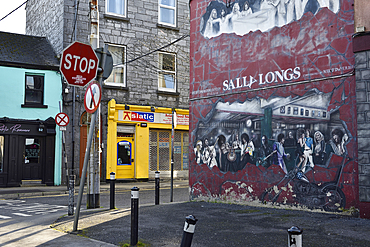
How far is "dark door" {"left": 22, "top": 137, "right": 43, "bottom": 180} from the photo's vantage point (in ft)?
61.1

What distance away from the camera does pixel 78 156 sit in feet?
64.4

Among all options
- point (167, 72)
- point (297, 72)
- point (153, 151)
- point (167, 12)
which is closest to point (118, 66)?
point (167, 72)

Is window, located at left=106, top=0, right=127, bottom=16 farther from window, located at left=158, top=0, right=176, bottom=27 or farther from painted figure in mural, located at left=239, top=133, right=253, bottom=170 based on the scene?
painted figure in mural, located at left=239, top=133, right=253, bottom=170

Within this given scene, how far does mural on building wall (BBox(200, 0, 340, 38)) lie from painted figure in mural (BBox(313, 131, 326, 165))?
2.72 metres

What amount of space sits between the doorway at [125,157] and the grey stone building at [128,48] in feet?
3.15

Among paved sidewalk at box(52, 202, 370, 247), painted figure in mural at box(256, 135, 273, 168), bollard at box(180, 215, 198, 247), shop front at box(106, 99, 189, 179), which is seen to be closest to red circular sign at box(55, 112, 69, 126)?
shop front at box(106, 99, 189, 179)

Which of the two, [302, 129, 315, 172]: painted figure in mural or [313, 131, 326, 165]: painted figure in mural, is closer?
[313, 131, 326, 165]: painted figure in mural

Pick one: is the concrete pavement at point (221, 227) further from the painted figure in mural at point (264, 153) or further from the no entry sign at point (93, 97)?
the no entry sign at point (93, 97)

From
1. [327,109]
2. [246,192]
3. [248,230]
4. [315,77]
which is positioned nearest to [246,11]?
[315,77]

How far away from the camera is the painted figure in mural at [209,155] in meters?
11.1

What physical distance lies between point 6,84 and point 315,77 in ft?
47.2

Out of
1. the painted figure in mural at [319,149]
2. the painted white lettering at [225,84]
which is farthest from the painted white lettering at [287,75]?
the painted white lettering at [225,84]

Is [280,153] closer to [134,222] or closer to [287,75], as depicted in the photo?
[287,75]

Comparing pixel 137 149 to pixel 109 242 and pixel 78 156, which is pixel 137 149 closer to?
pixel 78 156
